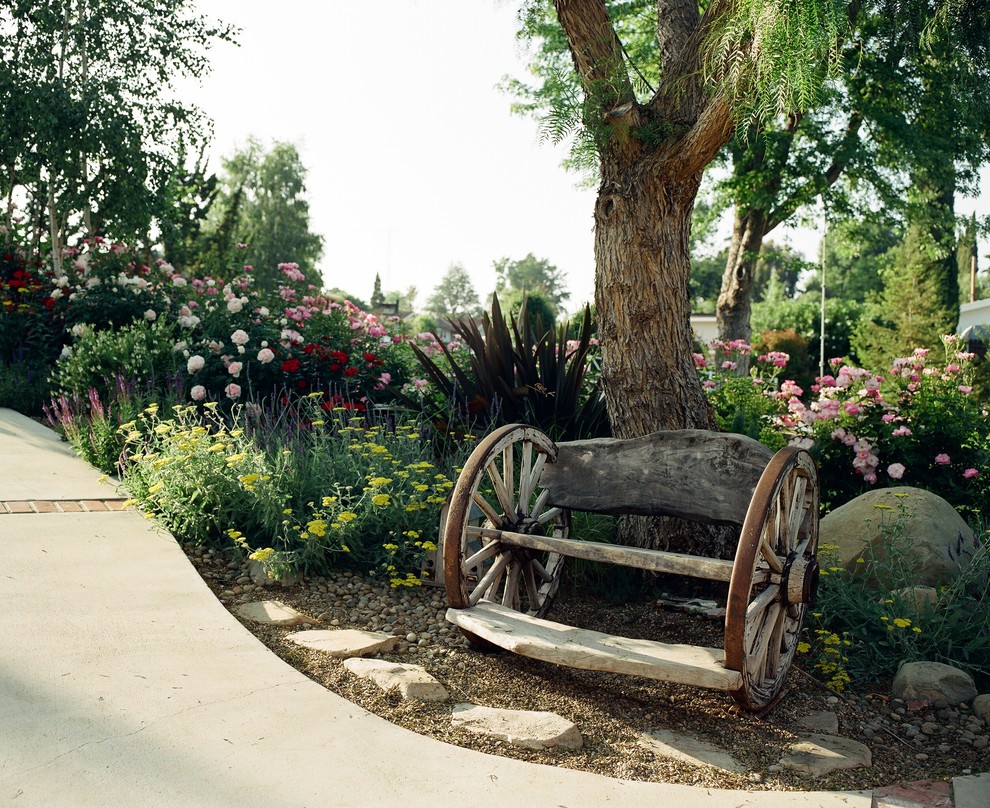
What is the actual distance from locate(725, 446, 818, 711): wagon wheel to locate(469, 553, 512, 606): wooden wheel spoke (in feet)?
3.43

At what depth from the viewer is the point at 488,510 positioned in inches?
143

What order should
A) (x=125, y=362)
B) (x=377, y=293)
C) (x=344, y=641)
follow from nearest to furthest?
(x=344, y=641)
(x=125, y=362)
(x=377, y=293)

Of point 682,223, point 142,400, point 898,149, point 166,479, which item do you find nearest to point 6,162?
point 142,400

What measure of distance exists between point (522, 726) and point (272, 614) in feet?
4.41

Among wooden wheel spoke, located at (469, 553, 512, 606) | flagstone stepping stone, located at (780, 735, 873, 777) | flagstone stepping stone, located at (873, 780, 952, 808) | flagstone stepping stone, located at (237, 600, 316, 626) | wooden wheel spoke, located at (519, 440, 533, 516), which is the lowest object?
flagstone stepping stone, located at (780, 735, 873, 777)

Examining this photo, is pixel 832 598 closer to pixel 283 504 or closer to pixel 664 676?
pixel 664 676

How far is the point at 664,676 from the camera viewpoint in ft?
8.83

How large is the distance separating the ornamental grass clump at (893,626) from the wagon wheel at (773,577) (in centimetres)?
41

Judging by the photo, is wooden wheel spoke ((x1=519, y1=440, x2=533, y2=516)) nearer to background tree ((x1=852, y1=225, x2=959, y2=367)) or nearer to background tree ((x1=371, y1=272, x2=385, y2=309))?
background tree ((x1=852, y1=225, x2=959, y2=367))

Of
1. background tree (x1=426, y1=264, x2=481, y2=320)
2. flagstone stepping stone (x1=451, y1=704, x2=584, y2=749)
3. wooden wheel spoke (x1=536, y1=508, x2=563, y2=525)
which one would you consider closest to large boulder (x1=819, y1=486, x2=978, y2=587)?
wooden wheel spoke (x1=536, y1=508, x2=563, y2=525)

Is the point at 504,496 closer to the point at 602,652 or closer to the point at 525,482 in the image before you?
the point at 525,482

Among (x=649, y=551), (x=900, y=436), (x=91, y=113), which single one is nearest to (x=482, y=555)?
(x=649, y=551)

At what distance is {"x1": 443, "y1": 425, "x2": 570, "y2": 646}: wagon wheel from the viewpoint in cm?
334

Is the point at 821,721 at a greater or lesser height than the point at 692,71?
lesser
